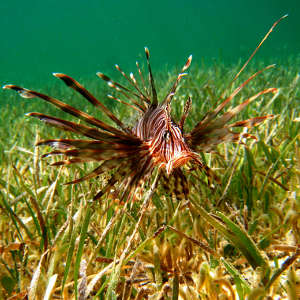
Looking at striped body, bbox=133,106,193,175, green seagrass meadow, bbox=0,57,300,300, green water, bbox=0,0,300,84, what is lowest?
green seagrass meadow, bbox=0,57,300,300

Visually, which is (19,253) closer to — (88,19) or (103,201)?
(103,201)

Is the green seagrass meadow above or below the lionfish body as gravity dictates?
below

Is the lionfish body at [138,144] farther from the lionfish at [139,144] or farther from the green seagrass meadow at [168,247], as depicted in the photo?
the green seagrass meadow at [168,247]

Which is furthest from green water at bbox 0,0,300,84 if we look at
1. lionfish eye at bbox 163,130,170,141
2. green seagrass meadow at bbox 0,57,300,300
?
lionfish eye at bbox 163,130,170,141

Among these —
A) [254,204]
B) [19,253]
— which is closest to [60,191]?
[19,253]

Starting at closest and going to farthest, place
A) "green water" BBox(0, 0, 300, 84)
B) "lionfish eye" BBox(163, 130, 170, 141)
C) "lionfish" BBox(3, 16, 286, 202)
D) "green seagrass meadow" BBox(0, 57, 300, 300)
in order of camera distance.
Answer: "green seagrass meadow" BBox(0, 57, 300, 300)
"lionfish" BBox(3, 16, 286, 202)
"lionfish eye" BBox(163, 130, 170, 141)
"green water" BBox(0, 0, 300, 84)

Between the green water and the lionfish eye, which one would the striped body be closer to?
Result: the lionfish eye

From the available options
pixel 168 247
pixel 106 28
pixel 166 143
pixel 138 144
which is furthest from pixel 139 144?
pixel 106 28

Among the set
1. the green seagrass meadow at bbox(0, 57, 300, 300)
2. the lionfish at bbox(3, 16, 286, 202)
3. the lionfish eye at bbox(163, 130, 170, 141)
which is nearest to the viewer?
the green seagrass meadow at bbox(0, 57, 300, 300)

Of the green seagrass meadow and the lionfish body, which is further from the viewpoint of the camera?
the lionfish body

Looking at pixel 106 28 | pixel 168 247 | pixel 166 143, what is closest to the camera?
pixel 168 247

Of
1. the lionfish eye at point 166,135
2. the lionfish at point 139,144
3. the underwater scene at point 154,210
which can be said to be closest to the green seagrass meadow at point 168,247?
the underwater scene at point 154,210

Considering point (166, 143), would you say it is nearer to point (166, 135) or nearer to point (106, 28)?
point (166, 135)
